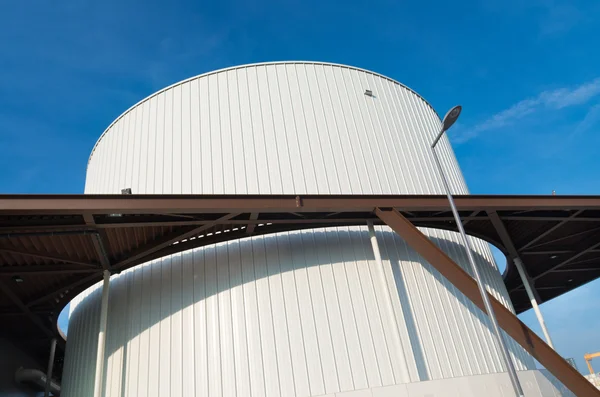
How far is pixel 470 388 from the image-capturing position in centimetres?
1244

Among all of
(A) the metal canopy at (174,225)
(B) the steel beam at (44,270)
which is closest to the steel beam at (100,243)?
(A) the metal canopy at (174,225)

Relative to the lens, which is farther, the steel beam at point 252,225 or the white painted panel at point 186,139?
the white painted panel at point 186,139

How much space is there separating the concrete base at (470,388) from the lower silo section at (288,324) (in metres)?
0.21

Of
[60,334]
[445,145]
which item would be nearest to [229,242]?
[445,145]

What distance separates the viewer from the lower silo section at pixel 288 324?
12.8 meters

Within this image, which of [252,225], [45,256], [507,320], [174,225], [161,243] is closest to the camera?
[507,320]

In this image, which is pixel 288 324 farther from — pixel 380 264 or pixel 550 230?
pixel 550 230

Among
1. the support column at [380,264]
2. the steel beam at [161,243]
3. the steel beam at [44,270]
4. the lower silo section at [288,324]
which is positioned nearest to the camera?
the support column at [380,264]

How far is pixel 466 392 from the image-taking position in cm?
1231

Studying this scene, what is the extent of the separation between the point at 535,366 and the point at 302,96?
1287 centimetres

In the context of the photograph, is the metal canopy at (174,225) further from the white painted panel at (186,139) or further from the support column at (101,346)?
the white painted panel at (186,139)

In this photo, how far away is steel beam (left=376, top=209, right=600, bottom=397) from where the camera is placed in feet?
35.2

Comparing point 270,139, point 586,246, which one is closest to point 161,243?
point 270,139

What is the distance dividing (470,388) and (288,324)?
531 cm
